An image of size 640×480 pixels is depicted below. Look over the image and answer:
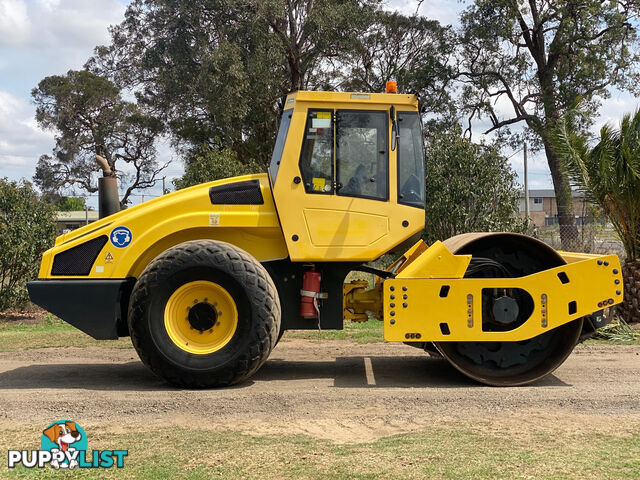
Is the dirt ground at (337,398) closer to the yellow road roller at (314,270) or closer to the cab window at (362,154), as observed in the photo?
the yellow road roller at (314,270)

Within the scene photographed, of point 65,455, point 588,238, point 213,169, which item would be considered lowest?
point 65,455

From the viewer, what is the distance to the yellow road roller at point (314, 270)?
6.75m

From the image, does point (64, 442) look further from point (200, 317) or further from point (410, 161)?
point (410, 161)

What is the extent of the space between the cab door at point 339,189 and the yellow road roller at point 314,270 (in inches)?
0.4

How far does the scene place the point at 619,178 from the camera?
10.7 meters

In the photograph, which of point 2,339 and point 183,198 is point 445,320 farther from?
point 2,339

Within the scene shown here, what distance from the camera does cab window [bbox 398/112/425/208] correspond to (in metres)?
7.07

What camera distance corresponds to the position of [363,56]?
2698 cm

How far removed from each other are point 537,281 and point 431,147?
9.03 metres

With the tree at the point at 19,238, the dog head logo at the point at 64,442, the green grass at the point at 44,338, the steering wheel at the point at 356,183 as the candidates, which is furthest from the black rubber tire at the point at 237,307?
the tree at the point at 19,238

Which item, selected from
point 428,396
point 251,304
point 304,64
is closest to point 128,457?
point 251,304

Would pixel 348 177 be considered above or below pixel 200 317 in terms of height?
above

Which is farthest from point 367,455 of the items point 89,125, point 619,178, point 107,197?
point 89,125

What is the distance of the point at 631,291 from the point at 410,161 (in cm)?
575
